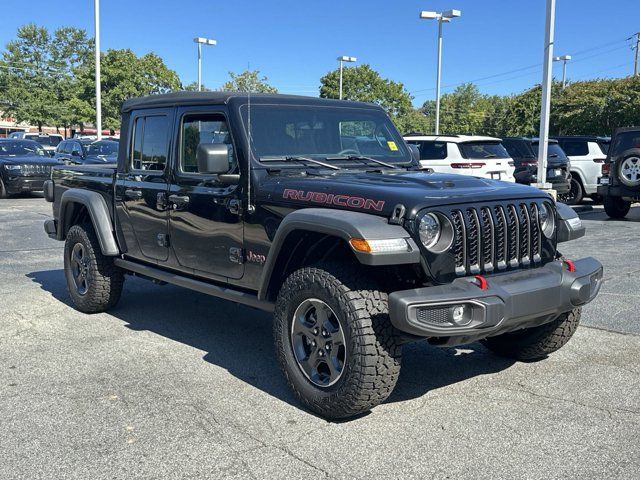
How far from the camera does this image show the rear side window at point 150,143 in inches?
211

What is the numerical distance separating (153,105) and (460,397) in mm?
3317

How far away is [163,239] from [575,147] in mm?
14419

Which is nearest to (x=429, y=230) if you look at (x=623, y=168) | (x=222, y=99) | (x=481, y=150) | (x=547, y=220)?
(x=547, y=220)

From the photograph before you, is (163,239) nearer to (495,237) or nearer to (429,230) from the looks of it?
(429,230)

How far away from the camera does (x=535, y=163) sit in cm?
1644

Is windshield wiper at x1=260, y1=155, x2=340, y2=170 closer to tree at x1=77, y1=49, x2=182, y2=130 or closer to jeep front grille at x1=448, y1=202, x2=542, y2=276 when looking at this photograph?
jeep front grille at x1=448, y1=202, x2=542, y2=276

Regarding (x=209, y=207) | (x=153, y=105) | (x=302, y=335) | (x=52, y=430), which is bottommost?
(x=52, y=430)

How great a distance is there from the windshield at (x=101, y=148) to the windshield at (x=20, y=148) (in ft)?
5.20

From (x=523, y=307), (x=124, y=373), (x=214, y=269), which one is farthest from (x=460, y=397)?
(x=124, y=373)

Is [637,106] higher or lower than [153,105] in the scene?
higher

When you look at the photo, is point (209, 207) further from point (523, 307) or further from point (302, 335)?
point (523, 307)

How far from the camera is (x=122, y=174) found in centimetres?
586

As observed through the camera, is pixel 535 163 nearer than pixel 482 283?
No

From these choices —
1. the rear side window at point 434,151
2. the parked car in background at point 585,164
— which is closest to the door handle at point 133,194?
the rear side window at point 434,151
